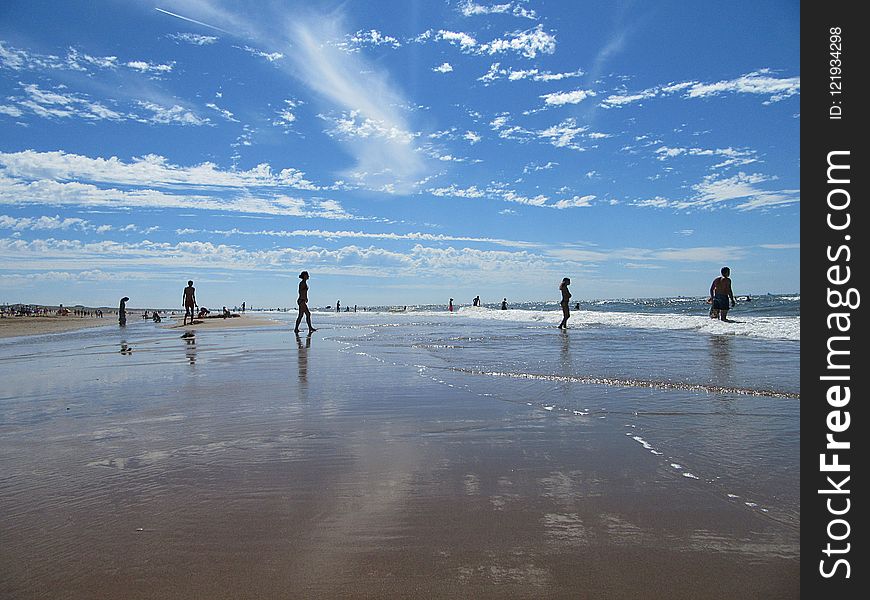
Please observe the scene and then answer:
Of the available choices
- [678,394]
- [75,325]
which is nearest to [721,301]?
[678,394]

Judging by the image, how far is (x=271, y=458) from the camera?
13.4 feet

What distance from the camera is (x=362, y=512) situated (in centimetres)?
300

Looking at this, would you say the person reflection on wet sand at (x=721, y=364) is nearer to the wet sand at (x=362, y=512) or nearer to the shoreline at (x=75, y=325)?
the wet sand at (x=362, y=512)

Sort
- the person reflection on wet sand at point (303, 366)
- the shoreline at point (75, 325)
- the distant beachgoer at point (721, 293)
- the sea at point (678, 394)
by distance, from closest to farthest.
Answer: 1. the sea at point (678, 394)
2. the person reflection on wet sand at point (303, 366)
3. the distant beachgoer at point (721, 293)
4. the shoreline at point (75, 325)

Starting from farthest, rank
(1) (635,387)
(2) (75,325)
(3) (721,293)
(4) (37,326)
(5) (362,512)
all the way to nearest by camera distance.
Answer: (2) (75,325) < (4) (37,326) < (3) (721,293) < (1) (635,387) < (5) (362,512)

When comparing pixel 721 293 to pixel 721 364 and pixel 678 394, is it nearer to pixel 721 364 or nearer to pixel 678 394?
pixel 721 364

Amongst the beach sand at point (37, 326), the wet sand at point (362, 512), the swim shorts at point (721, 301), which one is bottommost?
the beach sand at point (37, 326)

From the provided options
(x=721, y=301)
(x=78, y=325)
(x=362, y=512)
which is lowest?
(x=78, y=325)

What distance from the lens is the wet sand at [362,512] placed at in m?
2.24

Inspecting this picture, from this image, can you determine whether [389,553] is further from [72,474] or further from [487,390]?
[487,390]

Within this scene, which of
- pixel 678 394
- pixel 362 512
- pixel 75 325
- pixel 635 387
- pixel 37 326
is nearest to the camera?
pixel 362 512

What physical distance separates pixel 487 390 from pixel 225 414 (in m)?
3.28

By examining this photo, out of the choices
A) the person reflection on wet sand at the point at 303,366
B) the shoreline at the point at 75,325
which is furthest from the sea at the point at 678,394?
the shoreline at the point at 75,325

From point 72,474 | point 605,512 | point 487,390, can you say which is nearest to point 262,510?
point 72,474
